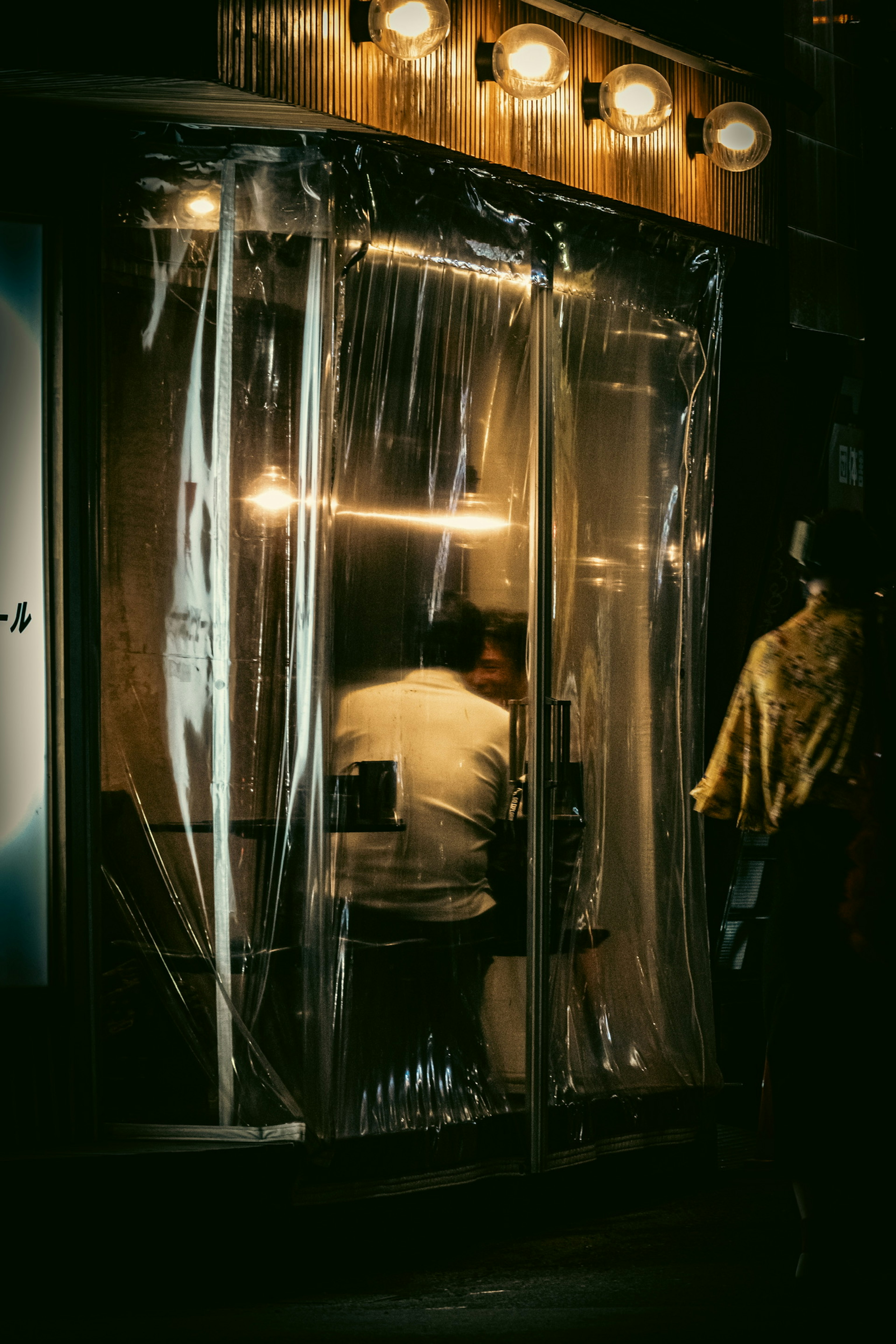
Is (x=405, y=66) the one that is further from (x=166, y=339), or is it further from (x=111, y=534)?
(x=111, y=534)

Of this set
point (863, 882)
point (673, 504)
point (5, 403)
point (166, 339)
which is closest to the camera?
point (863, 882)

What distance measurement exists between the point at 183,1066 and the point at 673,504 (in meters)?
2.77

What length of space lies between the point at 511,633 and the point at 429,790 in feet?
2.13

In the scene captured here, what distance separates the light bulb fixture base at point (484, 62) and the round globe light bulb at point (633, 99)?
0.48 metres

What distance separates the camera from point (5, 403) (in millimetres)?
3887

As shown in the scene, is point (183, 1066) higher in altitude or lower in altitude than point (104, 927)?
lower

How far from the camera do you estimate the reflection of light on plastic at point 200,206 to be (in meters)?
4.16

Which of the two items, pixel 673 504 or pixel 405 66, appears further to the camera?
pixel 673 504

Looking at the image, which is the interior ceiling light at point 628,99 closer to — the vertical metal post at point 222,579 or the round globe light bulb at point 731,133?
the round globe light bulb at point 731,133

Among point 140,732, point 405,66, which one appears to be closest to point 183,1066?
point 140,732

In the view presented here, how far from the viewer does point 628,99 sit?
180 inches

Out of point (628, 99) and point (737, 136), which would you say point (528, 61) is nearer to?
point (628, 99)

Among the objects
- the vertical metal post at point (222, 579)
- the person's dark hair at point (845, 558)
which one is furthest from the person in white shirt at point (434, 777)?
the person's dark hair at point (845, 558)

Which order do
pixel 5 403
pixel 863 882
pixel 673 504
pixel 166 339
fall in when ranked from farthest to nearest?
pixel 673 504
pixel 166 339
pixel 5 403
pixel 863 882
